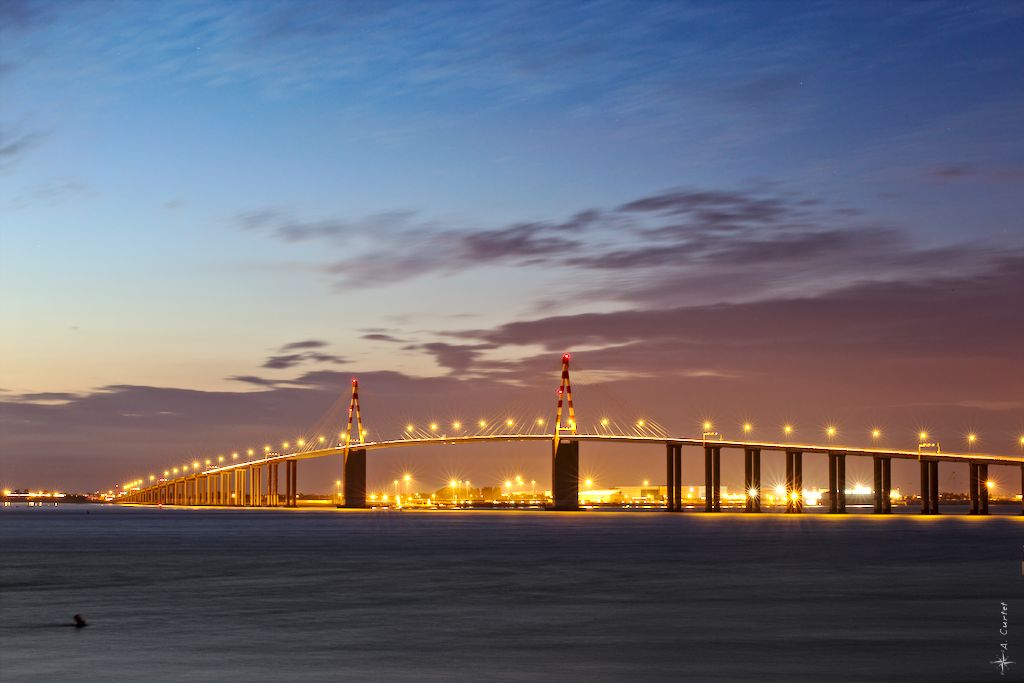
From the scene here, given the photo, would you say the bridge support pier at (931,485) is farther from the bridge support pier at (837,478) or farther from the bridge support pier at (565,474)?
the bridge support pier at (565,474)

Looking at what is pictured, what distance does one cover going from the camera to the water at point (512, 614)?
24859 mm

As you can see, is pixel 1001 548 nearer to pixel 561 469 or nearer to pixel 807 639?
pixel 807 639

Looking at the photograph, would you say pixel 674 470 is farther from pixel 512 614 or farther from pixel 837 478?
pixel 512 614

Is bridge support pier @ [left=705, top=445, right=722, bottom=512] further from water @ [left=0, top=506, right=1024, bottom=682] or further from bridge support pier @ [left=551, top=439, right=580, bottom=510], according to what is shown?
water @ [left=0, top=506, right=1024, bottom=682]

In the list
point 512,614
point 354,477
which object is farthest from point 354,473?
point 512,614

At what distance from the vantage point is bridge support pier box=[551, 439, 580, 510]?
153 metres

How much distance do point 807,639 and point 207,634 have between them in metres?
12.5

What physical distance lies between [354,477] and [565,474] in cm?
3459

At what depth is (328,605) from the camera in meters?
37.9

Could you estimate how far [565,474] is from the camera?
157 meters

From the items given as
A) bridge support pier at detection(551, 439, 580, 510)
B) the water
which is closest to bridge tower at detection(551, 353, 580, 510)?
bridge support pier at detection(551, 439, 580, 510)

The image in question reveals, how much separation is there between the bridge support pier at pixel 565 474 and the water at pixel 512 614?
82515mm

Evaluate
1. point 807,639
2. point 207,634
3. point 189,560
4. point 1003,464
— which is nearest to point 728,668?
point 807,639

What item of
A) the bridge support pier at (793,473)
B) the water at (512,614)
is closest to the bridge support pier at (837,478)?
the bridge support pier at (793,473)
